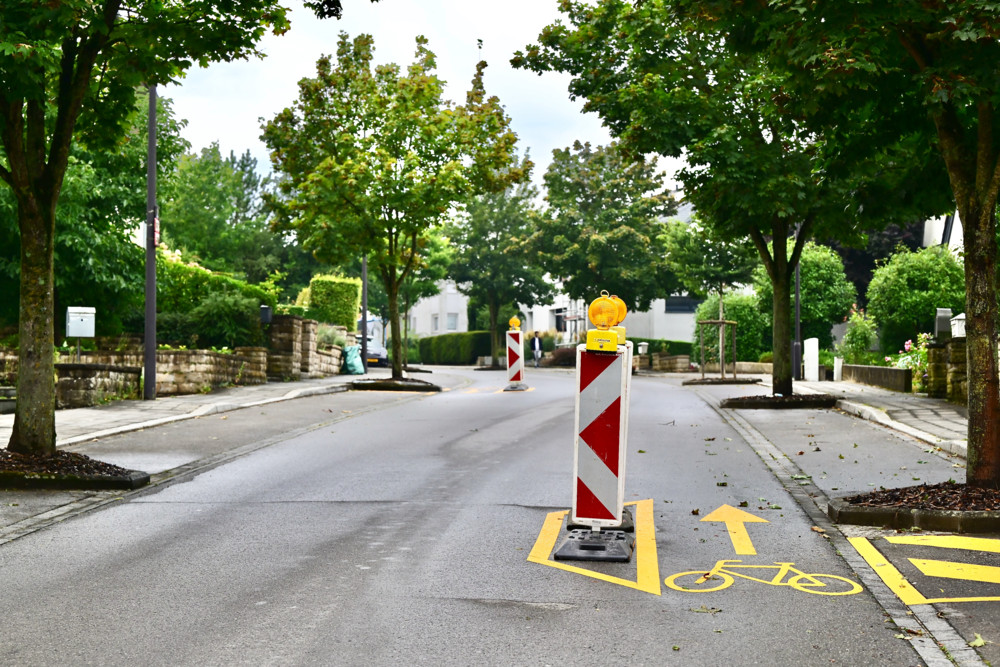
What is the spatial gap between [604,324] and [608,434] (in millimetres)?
695


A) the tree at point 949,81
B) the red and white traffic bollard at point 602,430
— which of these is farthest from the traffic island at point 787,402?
the red and white traffic bollard at point 602,430

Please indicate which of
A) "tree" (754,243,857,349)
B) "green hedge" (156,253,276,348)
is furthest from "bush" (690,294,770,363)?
"green hedge" (156,253,276,348)

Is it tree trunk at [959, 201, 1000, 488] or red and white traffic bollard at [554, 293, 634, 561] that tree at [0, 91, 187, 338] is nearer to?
red and white traffic bollard at [554, 293, 634, 561]

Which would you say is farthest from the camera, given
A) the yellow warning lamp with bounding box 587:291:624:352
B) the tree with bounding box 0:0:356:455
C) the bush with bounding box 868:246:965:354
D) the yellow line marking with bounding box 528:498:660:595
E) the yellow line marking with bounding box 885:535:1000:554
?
the bush with bounding box 868:246:965:354

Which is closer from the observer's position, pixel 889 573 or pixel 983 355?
pixel 889 573

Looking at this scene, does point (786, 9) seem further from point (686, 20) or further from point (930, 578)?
point (930, 578)

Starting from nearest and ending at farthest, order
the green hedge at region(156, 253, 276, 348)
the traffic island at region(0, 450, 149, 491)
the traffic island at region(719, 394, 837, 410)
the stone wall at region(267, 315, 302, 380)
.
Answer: the traffic island at region(0, 450, 149, 491) → the traffic island at region(719, 394, 837, 410) → the green hedge at region(156, 253, 276, 348) → the stone wall at region(267, 315, 302, 380)

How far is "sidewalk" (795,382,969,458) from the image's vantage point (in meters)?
11.6

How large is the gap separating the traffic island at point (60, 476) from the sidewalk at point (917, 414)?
8.23m

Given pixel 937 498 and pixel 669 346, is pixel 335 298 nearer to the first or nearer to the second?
pixel 669 346

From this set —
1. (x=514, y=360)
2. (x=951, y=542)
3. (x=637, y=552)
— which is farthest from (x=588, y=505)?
(x=514, y=360)

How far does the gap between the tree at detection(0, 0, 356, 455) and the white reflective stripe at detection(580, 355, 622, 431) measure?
5.36 m

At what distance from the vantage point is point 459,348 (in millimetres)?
59406

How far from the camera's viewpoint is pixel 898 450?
11102 millimetres
